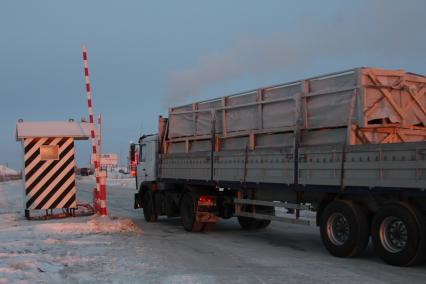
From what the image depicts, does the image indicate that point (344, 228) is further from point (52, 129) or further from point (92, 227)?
point (52, 129)

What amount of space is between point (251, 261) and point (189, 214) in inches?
202

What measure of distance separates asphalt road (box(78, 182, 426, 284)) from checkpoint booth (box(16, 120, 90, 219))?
173 inches

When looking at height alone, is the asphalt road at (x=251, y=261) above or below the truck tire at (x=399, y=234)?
below

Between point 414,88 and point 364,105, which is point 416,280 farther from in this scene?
point 414,88

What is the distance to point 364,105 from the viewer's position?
9.76 m

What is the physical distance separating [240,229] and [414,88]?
6525 mm

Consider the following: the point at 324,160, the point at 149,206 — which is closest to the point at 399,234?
the point at 324,160

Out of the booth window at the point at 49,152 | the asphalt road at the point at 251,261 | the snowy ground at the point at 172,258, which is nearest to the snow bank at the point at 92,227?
the snowy ground at the point at 172,258

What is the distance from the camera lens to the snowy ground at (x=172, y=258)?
7902 millimetres

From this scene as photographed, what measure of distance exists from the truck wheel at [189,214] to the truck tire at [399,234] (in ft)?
19.1

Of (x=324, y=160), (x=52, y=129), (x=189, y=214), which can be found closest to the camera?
(x=324, y=160)

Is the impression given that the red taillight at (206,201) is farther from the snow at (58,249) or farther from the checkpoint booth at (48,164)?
the checkpoint booth at (48,164)

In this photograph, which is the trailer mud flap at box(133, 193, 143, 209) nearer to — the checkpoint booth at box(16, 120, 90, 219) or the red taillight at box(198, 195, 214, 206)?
the checkpoint booth at box(16, 120, 90, 219)

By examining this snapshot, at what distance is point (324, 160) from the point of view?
10023 millimetres
